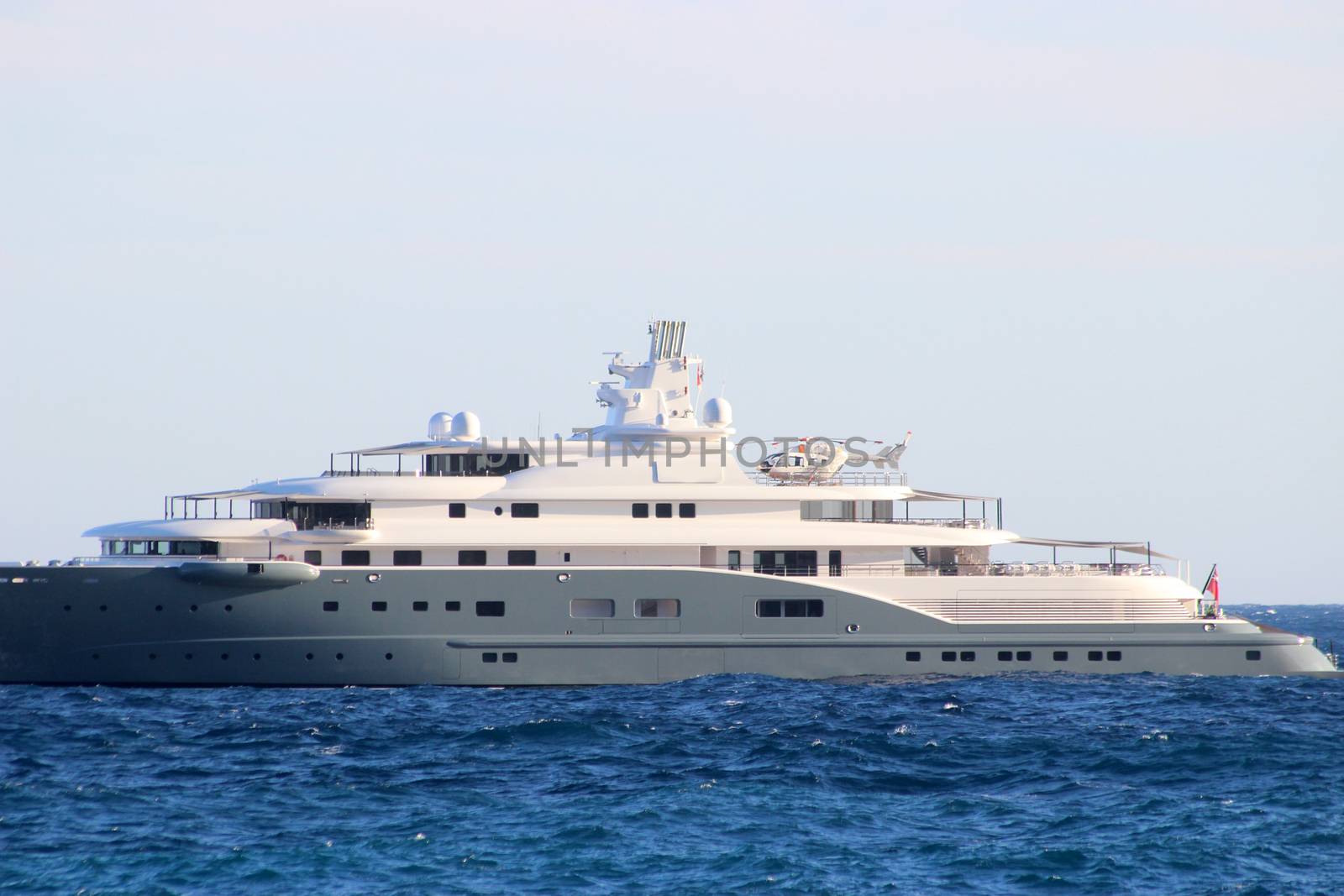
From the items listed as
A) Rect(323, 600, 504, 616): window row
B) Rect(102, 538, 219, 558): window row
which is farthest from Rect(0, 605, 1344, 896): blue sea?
Rect(102, 538, 219, 558): window row

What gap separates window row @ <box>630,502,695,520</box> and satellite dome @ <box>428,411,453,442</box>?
4488mm

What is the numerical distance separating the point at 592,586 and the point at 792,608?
411cm

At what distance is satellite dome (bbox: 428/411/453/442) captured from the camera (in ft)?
109

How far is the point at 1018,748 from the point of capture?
2362 cm

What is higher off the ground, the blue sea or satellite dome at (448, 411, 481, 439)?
satellite dome at (448, 411, 481, 439)

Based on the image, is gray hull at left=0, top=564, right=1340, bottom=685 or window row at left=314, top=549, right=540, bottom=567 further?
window row at left=314, top=549, right=540, bottom=567

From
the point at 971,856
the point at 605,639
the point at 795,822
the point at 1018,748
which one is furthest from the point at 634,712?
the point at 971,856

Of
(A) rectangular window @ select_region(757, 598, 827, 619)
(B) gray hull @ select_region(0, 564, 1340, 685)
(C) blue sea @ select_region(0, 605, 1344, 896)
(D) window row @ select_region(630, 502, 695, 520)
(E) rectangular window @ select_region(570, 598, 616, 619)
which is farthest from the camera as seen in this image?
(D) window row @ select_region(630, 502, 695, 520)

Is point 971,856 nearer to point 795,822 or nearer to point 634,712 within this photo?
point 795,822

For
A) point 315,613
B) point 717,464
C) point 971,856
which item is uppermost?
point 717,464

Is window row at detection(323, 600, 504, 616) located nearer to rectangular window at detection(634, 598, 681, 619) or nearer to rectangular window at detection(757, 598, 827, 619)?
rectangular window at detection(634, 598, 681, 619)

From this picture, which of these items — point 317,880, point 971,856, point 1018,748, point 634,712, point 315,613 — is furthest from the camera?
point 315,613

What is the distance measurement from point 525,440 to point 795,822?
1539 cm

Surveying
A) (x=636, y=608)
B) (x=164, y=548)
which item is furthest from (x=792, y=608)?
(x=164, y=548)
